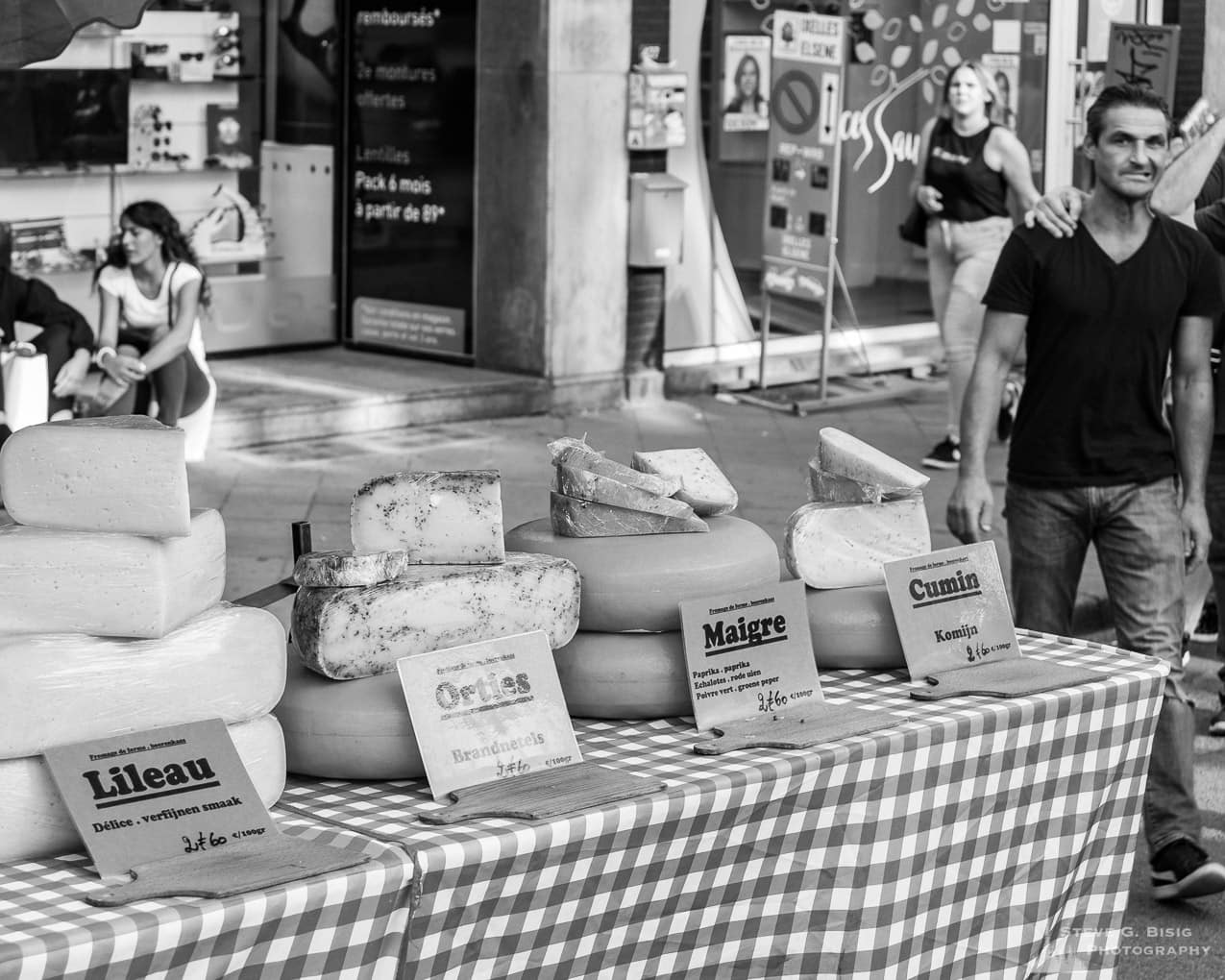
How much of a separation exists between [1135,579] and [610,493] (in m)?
1.75

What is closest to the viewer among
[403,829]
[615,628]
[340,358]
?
[403,829]

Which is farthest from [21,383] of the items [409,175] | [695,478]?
[695,478]

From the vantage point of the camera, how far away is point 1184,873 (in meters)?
4.34

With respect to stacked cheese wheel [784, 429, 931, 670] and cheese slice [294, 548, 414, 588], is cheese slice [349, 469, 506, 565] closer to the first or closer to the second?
cheese slice [294, 548, 414, 588]

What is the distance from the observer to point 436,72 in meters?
10.6

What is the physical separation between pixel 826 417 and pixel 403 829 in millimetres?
8291

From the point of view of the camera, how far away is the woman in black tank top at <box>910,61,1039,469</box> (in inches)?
361

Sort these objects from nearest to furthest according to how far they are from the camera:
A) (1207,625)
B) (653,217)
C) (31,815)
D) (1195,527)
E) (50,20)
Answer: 1. (31,815)
2. (50,20)
3. (1195,527)
4. (1207,625)
5. (653,217)

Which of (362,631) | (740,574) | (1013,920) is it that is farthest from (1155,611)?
(362,631)

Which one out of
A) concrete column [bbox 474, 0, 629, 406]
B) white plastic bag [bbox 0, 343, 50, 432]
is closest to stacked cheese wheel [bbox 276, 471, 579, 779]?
white plastic bag [bbox 0, 343, 50, 432]

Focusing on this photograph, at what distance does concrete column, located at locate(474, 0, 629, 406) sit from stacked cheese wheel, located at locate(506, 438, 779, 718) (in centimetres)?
701

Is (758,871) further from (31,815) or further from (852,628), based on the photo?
(31,815)

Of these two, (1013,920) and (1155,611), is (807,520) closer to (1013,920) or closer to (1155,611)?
(1013,920)

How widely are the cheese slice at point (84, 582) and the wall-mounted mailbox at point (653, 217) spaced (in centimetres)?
798
